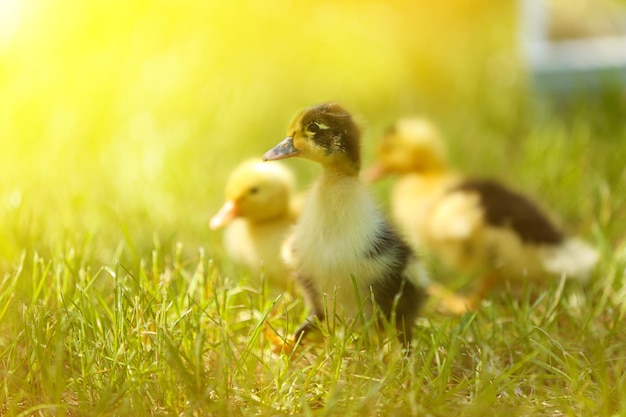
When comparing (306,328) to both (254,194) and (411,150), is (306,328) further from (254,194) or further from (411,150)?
(411,150)

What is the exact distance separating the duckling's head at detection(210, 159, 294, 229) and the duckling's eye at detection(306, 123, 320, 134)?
0.72 meters

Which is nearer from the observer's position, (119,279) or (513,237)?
(119,279)

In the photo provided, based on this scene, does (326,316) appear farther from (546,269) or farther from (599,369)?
(546,269)

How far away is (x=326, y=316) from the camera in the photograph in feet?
6.88

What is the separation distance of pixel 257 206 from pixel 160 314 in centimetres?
88

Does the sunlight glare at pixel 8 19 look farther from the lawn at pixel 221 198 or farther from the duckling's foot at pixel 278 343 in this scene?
the duckling's foot at pixel 278 343

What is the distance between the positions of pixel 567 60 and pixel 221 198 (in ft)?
6.96

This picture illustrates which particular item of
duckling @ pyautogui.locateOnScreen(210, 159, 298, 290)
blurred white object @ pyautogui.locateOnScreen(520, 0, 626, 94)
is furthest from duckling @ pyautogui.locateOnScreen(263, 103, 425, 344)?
blurred white object @ pyautogui.locateOnScreen(520, 0, 626, 94)

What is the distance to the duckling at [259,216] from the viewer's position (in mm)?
2877

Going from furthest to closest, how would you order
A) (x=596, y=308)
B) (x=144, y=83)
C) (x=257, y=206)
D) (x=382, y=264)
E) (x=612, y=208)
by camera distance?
(x=144, y=83) → (x=612, y=208) → (x=257, y=206) → (x=596, y=308) → (x=382, y=264)

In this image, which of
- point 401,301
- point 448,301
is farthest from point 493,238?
point 401,301

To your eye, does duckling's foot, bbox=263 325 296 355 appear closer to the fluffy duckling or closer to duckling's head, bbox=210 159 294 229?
duckling's head, bbox=210 159 294 229

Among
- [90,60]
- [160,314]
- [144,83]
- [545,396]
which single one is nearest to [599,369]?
[545,396]

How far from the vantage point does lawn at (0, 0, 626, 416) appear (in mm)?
1976
